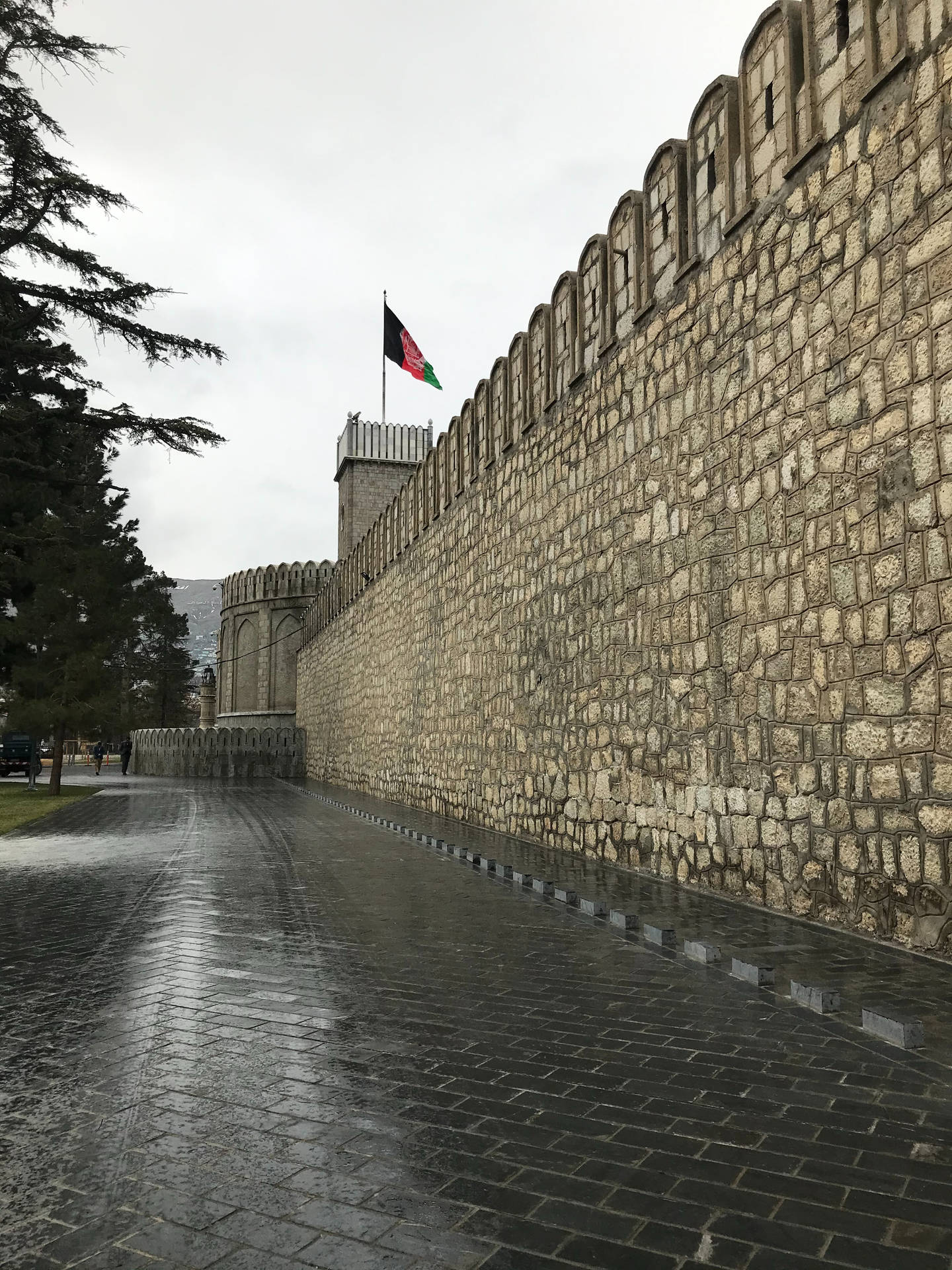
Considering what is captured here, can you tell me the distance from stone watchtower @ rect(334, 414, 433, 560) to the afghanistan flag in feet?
28.7

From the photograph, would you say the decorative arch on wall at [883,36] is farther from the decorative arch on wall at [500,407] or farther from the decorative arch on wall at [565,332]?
the decorative arch on wall at [500,407]

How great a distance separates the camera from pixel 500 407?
42.6 ft

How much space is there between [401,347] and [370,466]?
9.25 metres

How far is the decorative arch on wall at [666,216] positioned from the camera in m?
8.05

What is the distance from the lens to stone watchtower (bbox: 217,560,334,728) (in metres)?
47.8

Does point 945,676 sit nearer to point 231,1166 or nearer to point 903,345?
point 903,345

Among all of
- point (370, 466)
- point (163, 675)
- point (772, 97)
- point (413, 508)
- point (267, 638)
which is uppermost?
point (370, 466)

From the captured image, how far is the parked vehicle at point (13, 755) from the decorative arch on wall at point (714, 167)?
32290 mm

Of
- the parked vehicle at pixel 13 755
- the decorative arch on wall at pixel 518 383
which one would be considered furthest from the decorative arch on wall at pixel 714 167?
the parked vehicle at pixel 13 755

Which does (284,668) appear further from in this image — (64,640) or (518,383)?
(518,383)

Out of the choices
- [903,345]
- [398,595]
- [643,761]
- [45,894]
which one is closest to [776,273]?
[903,345]

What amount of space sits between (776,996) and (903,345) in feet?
11.2

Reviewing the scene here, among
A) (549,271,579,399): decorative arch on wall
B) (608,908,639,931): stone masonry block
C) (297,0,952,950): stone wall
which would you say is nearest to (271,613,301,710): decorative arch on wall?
(297,0,952,950): stone wall

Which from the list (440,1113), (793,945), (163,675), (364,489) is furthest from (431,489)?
(163,675)
